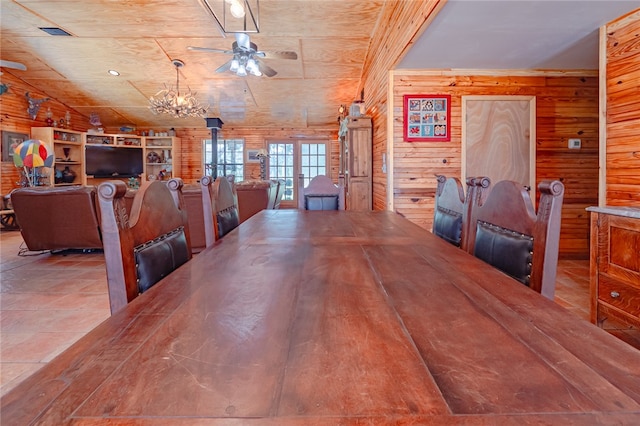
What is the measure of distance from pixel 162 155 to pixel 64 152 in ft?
7.27

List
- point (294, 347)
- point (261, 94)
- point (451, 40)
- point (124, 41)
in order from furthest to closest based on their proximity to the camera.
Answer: point (261, 94) → point (124, 41) → point (451, 40) → point (294, 347)

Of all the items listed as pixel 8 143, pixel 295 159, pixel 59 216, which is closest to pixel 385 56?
pixel 59 216

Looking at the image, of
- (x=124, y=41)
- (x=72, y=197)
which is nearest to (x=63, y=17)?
(x=124, y=41)

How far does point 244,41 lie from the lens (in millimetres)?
4152

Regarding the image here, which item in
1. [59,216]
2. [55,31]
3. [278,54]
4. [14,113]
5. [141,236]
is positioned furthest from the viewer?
[14,113]

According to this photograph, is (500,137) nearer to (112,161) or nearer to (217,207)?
(217,207)

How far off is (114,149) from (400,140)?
7.78 meters

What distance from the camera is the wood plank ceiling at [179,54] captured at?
4.72m

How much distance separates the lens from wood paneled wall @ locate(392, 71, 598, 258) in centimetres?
412

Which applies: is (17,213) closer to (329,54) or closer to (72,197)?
(72,197)

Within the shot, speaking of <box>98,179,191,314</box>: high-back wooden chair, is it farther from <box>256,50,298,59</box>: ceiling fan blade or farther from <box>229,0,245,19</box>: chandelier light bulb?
<box>256,50,298,59</box>: ceiling fan blade

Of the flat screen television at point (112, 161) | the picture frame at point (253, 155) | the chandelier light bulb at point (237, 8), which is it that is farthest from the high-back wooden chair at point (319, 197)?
the flat screen television at point (112, 161)

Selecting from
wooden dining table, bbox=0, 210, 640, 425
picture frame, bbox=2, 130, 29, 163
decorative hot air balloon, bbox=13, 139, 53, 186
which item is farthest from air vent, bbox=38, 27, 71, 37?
wooden dining table, bbox=0, 210, 640, 425

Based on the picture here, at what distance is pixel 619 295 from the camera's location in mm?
2178
